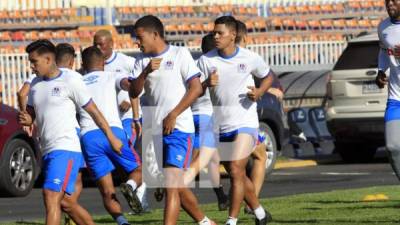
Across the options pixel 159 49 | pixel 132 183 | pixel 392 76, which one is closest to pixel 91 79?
pixel 132 183

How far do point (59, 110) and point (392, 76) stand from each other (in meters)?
2.85

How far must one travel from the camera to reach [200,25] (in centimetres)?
3688

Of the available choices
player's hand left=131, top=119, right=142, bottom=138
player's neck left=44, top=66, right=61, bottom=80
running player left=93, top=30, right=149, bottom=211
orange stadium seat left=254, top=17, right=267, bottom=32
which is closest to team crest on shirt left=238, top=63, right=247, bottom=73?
player's hand left=131, top=119, right=142, bottom=138

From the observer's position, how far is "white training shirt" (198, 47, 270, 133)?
12.0m

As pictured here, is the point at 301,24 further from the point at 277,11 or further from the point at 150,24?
the point at 150,24

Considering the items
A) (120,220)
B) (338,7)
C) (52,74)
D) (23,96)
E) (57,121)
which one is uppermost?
(52,74)

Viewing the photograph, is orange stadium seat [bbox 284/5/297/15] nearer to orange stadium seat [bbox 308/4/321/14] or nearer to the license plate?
orange stadium seat [bbox 308/4/321/14]

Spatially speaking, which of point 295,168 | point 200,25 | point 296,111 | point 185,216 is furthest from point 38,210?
point 200,25

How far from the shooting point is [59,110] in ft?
35.0

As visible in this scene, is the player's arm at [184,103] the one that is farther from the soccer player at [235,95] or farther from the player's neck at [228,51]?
the player's neck at [228,51]

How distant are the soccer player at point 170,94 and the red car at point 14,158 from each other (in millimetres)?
6561

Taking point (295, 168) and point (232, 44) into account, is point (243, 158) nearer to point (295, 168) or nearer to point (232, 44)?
point (232, 44)

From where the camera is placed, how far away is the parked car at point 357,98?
21.6 m

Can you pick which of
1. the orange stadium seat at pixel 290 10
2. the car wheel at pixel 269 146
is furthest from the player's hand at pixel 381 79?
the orange stadium seat at pixel 290 10
